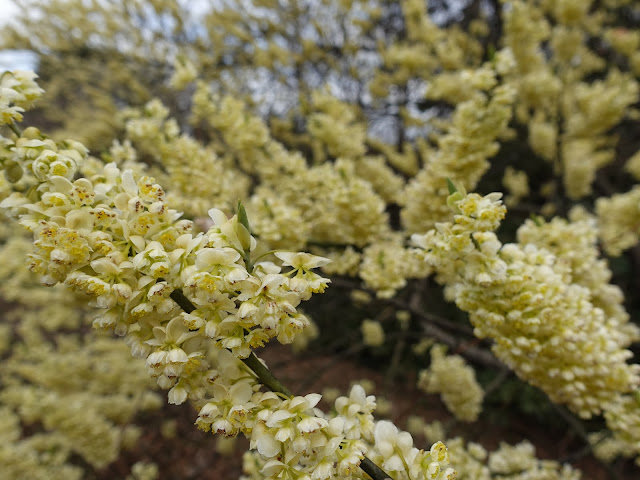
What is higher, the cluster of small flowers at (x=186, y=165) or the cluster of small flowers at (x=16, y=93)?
the cluster of small flowers at (x=186, y=165)

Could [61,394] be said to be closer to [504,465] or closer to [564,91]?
[504,465]

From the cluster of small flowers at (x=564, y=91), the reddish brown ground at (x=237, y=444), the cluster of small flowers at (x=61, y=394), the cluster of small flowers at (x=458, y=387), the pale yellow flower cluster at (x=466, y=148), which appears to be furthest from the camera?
the reddish brown ground at (x=237, y=444)

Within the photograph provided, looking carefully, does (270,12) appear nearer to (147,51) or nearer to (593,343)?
(147,51)

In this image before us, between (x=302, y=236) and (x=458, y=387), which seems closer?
(x=302, y=236)

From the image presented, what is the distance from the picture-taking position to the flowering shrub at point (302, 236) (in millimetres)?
1133

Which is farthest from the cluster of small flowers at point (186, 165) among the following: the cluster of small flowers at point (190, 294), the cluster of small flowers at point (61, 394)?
the cluster of small flowers at point (61, 394)

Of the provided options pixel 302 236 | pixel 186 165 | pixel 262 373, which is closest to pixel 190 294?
pixel 262 373

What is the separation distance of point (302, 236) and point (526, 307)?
4.57 feet

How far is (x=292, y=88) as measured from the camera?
675 centimetres

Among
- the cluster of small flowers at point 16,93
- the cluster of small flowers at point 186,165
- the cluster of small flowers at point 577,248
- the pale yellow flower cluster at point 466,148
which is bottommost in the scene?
the cluster of small flowers at point 16,93

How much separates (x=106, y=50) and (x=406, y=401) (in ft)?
26.1

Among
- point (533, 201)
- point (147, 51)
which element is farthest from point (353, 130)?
point (533, 201)

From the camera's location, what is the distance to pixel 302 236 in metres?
2.53

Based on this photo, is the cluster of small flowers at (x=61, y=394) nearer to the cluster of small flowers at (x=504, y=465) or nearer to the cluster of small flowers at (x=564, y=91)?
the cluster of small flowers at (x=504, y=465)
